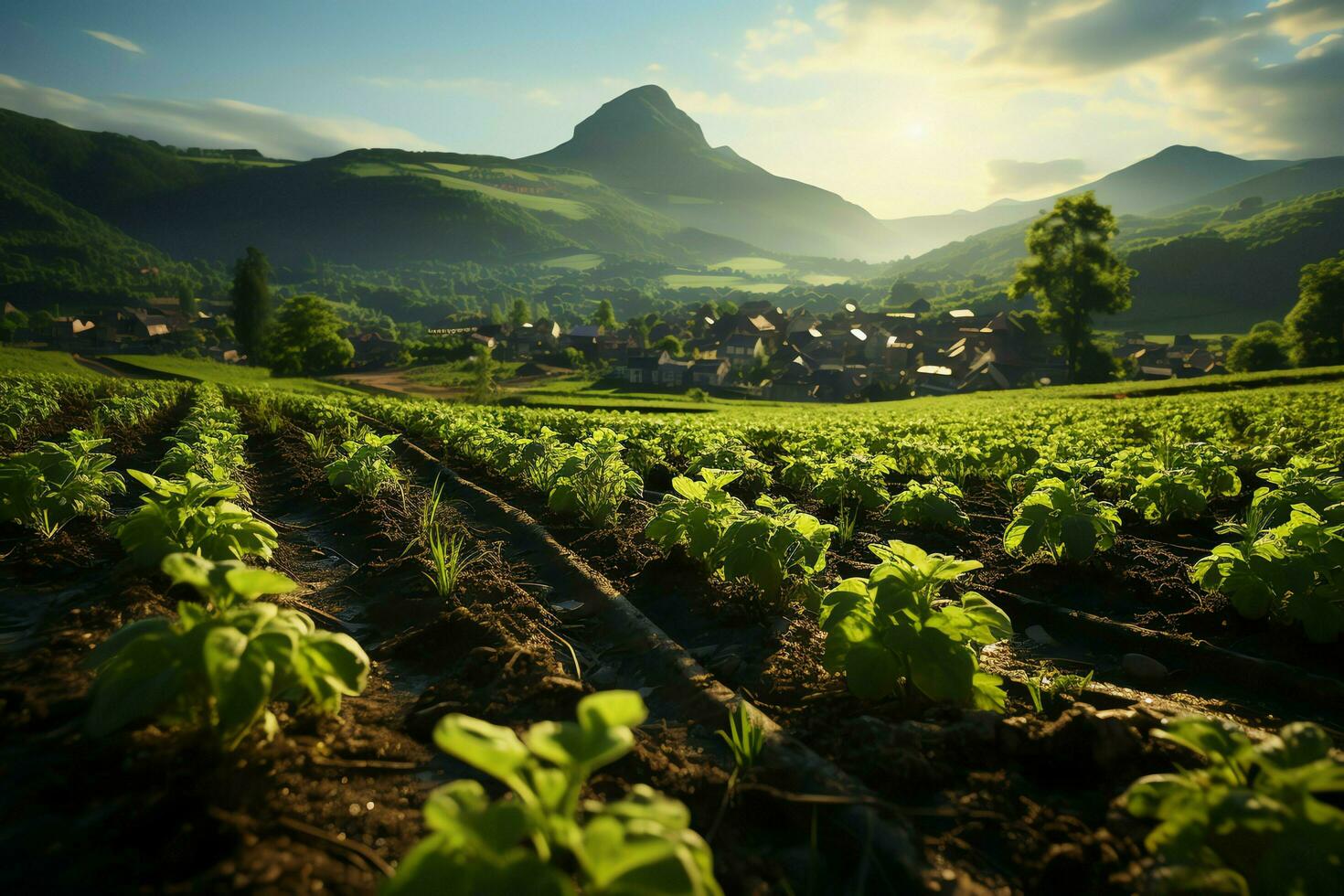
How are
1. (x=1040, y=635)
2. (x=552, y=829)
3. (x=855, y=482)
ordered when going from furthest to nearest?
(x=855, y=482)
(x=1040, y=635)
(x=552, y=829)

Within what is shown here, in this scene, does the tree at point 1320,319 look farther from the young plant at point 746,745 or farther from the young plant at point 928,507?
the young plant at point 746,745

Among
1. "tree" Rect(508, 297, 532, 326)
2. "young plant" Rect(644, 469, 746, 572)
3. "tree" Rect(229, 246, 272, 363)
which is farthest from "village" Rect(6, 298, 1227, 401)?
"young plant" Rect(644, 469, 746, 572)

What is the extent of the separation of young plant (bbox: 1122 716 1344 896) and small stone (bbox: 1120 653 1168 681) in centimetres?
269

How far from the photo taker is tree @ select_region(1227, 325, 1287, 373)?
58562 mm

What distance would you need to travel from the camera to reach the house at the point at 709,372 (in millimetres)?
86819

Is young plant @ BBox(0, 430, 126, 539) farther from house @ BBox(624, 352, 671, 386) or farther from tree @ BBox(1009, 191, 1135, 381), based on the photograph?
house @ BBox(624, 352, 671, 386)

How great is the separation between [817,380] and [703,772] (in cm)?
7942

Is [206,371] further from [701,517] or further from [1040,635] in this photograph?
[1040,635]

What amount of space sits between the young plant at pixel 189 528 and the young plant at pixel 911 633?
3026 millimetres

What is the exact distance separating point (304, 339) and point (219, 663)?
9080 cm

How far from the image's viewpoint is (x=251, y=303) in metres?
81.2

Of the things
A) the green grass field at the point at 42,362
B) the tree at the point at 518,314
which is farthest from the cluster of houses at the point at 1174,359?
the tree at the point at 518,314

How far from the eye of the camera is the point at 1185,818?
1.68 meters

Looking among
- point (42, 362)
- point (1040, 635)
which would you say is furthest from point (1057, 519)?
point (42, 362)
